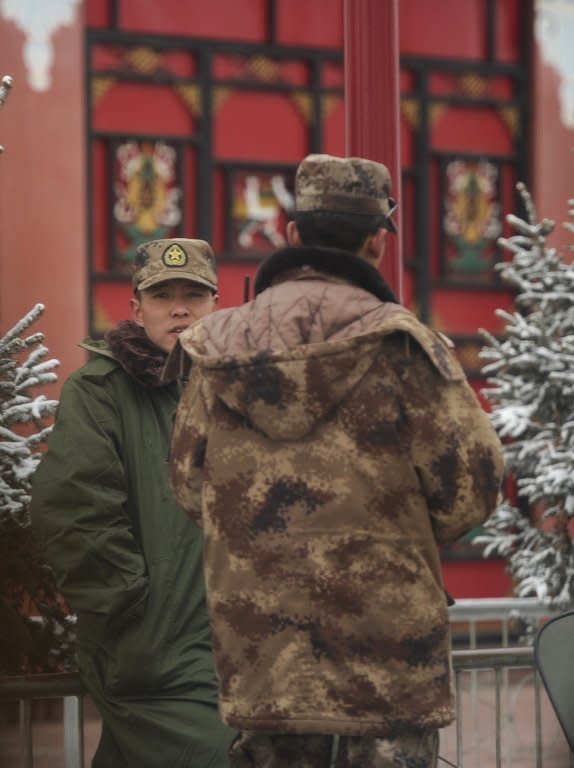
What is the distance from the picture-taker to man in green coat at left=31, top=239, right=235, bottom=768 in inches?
157

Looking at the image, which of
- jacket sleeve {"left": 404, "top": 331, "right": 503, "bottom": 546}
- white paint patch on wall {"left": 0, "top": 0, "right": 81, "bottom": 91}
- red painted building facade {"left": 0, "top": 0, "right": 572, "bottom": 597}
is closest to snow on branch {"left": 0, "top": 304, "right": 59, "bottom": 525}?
jacket sleeve {"left": 404, "top": 331, "right": 503, "bottom": 546}

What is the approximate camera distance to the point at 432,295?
1283 centimetres

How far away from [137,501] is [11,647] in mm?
1073

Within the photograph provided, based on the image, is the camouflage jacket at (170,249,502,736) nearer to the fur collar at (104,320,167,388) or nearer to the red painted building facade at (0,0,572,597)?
the fur collar at (104,320,167,388)

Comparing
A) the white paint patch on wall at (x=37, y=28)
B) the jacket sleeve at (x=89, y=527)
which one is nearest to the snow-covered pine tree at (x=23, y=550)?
the jacket sleeve at (x=89, y=527)

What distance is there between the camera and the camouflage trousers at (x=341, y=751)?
3051mm

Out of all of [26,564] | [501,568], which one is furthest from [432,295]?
[26,564]

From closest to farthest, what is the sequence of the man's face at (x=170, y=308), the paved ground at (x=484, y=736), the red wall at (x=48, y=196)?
the man's face at (x=170, y=308)
the paved ground at (x=484, y=736)
the red wall at (x=48, y=196)

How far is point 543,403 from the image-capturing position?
785 cm

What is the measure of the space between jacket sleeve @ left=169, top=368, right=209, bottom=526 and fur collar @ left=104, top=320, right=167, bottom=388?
2.84 ft

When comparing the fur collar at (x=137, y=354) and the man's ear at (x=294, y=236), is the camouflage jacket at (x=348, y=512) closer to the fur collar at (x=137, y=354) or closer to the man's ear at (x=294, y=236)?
the man's ear at (x=294, y=236)

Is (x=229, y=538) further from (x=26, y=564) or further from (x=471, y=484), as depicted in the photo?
(x=26, y=564)

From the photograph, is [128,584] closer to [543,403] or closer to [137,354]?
[137,354]

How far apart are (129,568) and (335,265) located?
1.19 meters
